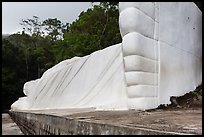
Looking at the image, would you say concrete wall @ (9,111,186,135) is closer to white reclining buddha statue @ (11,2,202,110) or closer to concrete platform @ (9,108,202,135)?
concrete platform @ (9,108,202,135)

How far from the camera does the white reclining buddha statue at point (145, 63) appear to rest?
13.5 ft

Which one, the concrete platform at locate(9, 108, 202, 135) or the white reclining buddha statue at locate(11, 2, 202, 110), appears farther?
the white reclining buddha statue at locate(11, 2, 202, 110)

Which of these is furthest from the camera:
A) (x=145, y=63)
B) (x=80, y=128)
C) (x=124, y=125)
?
(x=145, y=63)

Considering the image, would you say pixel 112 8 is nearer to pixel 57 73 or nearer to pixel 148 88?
pixel 57 73

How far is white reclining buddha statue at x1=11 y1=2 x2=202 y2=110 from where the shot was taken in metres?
4.11

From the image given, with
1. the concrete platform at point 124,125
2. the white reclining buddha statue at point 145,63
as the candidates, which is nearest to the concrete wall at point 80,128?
the concrete platform at point 124,125

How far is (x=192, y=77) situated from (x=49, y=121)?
2998mm

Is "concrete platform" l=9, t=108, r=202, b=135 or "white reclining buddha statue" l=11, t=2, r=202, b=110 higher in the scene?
"white reclining buddha statue" l=11, t=2, r=202, b=110

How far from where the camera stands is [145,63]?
411cm

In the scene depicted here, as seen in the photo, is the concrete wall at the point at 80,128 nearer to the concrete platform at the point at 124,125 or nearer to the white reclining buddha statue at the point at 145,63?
the concrete platform at the point at 124,125

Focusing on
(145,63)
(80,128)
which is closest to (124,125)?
(80,128)

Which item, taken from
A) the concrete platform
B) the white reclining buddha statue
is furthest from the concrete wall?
the white reclining buddha statue

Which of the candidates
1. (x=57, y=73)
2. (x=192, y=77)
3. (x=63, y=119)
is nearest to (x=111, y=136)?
(x=63, y=119)

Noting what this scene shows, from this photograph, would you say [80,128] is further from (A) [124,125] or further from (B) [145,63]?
(B) [145,63]
